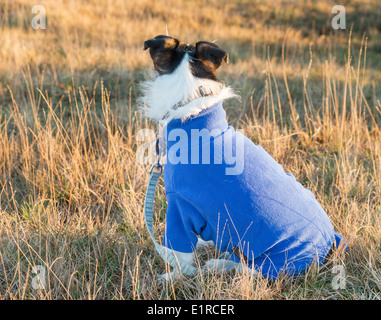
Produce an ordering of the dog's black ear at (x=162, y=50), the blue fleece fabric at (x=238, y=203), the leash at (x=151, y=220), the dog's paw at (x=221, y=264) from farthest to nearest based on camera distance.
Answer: the dog's paw at (x=221, y=264) < the leash at (x=151, y=220) < the dog's black ear at (x=162, y=50) < the blue fleece fabric at (x=238, y=203)

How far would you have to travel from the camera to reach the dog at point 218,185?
2.04 m

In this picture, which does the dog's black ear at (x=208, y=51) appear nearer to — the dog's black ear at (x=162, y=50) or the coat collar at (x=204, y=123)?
the dog's black ear at (x=162, y=50)

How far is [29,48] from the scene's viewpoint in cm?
597

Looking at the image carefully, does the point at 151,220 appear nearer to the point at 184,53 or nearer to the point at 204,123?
the point at 204,123

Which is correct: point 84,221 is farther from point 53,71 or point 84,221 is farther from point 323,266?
point 53,71

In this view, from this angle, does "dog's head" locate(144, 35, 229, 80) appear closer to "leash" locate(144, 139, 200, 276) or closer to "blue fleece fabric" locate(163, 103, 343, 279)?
"blue fleece fabric" locate(163, 103, 343, 279)

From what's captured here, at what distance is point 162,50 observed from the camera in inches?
86.1

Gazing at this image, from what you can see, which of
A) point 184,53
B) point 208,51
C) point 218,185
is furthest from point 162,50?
point 218,185

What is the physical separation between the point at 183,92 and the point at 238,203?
0.68 meters

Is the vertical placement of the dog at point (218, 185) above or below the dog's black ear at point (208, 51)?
below

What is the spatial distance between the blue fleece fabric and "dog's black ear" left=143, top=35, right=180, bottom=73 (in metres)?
0.35

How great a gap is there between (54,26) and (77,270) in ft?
20.3

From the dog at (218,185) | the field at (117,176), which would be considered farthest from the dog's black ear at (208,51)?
the field at (117,176)

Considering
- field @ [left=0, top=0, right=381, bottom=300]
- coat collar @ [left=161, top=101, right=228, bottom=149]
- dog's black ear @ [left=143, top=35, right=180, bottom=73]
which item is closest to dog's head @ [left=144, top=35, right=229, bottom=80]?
dog's black ear @ [left=143, top=35, right=180, bottom=73]
